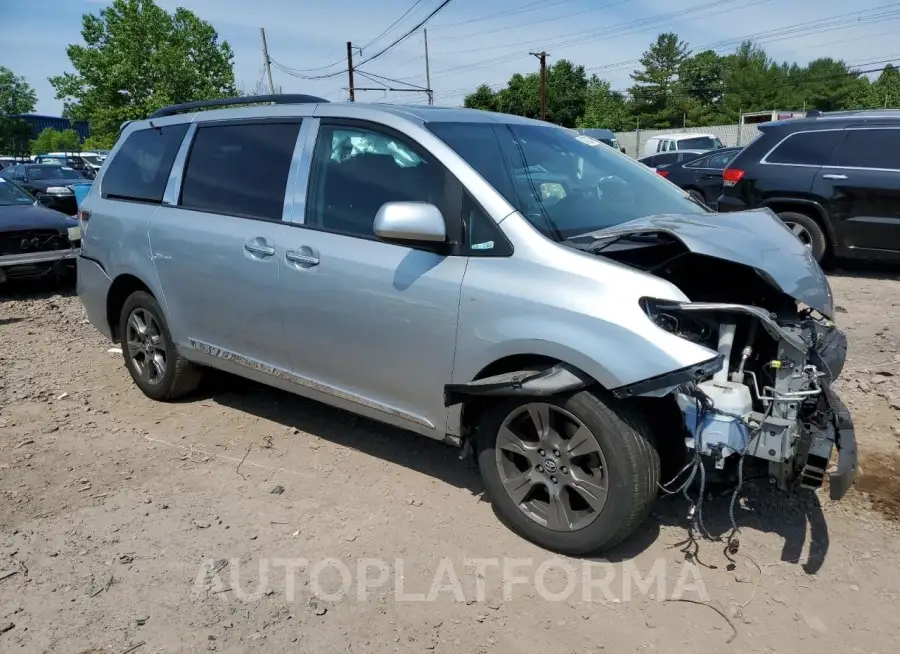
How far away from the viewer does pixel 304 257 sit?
144 inches

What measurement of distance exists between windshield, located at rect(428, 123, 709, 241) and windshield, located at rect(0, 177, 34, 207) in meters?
7.98

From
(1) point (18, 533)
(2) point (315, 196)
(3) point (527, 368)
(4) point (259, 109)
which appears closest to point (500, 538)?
(3) point (527, 368)

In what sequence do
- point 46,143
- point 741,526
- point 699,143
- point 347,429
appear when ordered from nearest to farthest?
point 741,526 → point 347,429 → point 699,143 → point 46,143

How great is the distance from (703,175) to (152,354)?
32.3 ft

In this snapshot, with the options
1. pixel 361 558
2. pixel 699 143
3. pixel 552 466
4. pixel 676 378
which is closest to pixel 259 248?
pixel 361 558

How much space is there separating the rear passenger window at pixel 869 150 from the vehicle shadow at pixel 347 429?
6.64 metres

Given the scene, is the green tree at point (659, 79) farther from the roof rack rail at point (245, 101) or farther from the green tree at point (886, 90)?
the roof rack rail at point (245, 101)

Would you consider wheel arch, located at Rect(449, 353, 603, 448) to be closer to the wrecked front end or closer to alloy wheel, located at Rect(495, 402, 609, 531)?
alloy wheel, located at Rect(495, 402, 609, 531)

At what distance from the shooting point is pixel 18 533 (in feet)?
11.2

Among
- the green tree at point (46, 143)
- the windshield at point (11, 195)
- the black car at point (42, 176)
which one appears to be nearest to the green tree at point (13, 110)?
the green tree at point (46, 143)

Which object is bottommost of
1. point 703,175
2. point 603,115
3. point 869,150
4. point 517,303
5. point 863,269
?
point 863,269

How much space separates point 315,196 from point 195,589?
1965 millimetres

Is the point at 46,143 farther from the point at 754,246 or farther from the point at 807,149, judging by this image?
the point at 754,246

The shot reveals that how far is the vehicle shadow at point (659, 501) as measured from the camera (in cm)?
315
